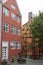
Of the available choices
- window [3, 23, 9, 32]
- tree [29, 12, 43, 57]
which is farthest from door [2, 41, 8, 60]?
tree [29, 12, 43, 57]

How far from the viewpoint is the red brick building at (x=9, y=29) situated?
1431 inches

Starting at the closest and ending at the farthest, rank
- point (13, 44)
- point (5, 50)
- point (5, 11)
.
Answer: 1. point (5, 11)
2. point (5, 50)
3. point (13, 44)

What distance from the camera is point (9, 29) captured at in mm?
39750

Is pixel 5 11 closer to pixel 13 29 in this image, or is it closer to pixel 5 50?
pixel 13 29

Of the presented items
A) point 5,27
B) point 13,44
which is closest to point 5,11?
point 5,27

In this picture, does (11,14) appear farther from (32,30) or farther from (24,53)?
(24,53)

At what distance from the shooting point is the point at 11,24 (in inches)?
1614

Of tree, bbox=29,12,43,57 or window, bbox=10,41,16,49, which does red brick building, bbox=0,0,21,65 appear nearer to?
window, bbox=10,41,16,49

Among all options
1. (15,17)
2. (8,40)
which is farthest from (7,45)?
(15,17)

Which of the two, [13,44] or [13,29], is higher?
[13,29]

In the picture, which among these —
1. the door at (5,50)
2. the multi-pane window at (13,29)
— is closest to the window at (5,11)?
the multi-pane window at (13,29)

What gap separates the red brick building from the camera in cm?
3635

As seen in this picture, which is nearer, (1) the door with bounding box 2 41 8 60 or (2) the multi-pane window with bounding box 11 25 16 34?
(1) the door with bounding box 2 41 8 60

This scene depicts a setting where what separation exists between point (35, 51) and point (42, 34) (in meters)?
14.5
